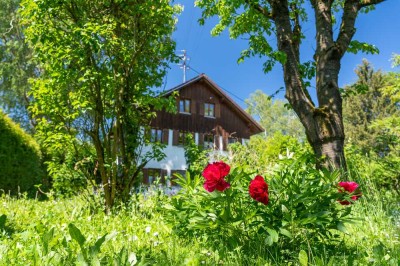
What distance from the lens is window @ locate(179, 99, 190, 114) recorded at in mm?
26853

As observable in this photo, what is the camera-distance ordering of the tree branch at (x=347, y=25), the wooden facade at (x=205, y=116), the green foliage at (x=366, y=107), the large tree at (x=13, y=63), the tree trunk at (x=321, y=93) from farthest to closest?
the green foliage at (x=366, y=107), the wooden facade at (x=205, y=116), the large tree at (x=13, y=63), the tree branch at (x=347, y=25), the tree trunk at (x=321, y=93)

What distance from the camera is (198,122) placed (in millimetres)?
27219

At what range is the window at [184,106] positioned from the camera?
26853 mm

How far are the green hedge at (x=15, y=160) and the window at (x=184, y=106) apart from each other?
15130 millimetres

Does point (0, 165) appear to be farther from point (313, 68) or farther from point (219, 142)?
point (219, 142)

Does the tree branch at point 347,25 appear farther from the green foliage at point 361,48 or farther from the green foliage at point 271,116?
the green foliage at point 271,116

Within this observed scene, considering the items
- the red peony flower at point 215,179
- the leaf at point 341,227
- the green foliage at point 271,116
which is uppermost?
the green foliage at point 271,116

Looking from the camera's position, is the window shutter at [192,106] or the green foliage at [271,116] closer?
the window shutter at [192,106]

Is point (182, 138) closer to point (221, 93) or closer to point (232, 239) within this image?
point (221, 93)

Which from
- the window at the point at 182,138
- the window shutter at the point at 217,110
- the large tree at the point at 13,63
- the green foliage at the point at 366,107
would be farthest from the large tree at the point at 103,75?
the green foliage at the point at 366,107

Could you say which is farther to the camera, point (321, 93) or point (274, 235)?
point (321, 93)

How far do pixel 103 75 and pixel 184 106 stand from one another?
2145cm

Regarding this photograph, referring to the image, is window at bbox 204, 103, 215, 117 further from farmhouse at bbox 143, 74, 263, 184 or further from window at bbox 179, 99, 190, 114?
window at bbox 179, 99, 190, 114

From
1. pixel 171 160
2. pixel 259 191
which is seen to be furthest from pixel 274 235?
Answer: pixel 171 160
